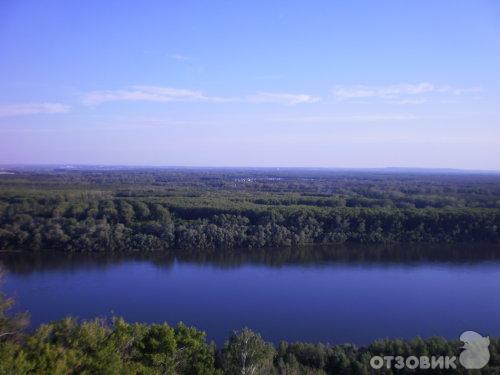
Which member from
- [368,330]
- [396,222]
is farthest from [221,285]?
[396,222]

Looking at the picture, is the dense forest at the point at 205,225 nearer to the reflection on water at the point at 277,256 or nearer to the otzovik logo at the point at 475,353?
the reflection on water at the point at 277,256

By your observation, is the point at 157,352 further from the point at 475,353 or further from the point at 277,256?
the point at 277,256

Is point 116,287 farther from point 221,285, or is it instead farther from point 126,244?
point 126,244

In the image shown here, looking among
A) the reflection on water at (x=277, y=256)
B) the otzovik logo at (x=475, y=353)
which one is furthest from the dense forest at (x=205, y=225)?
the otzovik logo at (x=475, y=353)

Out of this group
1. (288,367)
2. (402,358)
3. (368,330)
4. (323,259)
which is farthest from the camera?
(323,259)

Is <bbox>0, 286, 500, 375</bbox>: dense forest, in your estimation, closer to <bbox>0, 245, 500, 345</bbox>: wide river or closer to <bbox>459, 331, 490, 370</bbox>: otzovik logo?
<bbox>459, 331, 490, 370</bbox>: otzovik logo
